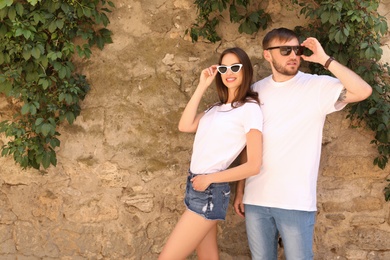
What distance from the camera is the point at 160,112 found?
10.4 ft

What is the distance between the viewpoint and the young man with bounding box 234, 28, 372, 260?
8.05 ft

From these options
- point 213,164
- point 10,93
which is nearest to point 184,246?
point 213,164

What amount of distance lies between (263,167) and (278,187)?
0.42ft

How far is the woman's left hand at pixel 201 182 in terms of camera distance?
2504 millimetres

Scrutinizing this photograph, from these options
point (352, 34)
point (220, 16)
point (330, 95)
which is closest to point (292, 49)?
point (330, 95)

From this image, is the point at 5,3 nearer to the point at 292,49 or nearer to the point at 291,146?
the point at 292,49

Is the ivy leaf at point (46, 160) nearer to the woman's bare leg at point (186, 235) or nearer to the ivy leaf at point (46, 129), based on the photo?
the ivy leaf at point (46, 129)

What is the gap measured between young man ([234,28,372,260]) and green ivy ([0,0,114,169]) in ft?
3.89

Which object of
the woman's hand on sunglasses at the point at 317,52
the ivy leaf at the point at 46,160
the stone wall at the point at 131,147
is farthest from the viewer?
the stone wall at the point at 131,147

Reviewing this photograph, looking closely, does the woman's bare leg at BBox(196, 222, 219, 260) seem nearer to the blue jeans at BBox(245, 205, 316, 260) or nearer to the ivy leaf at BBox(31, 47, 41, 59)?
the blue jeans at BBox(245, 205, 316, 260)

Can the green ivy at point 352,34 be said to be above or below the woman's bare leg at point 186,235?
above

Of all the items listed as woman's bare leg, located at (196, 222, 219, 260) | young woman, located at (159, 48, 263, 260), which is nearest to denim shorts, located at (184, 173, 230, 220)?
young woman, located at (159, 48, 263, 260)

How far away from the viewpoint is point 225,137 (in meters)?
2.52

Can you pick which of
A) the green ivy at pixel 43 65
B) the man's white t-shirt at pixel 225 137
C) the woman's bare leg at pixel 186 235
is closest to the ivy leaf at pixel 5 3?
the green ivy at pixel 43 65
